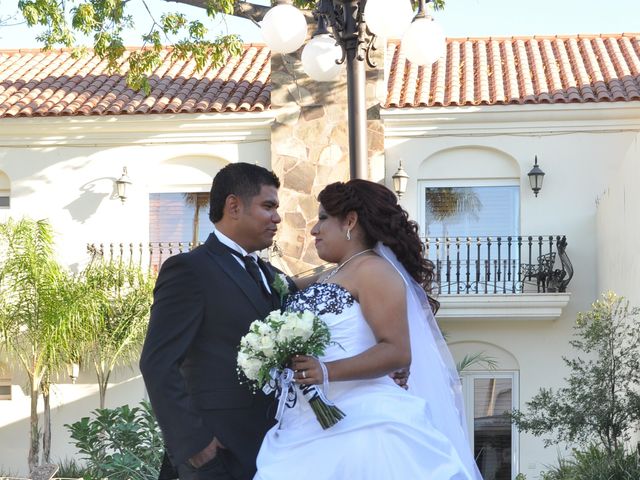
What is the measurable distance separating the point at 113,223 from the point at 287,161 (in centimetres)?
370

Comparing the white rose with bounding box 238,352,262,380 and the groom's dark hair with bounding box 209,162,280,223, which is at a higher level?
the groom's dark hair with bounding box 209,162,280,223

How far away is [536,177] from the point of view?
70.0 ft

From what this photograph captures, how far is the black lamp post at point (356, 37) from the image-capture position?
828 centimetres

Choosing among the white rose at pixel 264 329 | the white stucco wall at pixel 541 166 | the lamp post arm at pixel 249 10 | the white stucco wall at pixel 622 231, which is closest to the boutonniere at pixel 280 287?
the white rose at pixel 264 329

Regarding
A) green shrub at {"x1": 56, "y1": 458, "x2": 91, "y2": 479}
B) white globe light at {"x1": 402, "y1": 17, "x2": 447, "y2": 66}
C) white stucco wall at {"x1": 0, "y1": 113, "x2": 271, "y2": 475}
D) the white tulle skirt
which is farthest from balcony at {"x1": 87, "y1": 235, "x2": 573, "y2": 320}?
the white tulle skirt

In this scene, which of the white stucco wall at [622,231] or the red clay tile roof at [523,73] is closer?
the white stucco wall at [622,231]

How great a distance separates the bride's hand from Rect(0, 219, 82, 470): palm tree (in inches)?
616

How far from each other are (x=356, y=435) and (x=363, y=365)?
0.96 ft

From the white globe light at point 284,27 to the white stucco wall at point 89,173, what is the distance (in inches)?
524

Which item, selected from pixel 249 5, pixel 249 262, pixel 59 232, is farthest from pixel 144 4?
pixel 249 262

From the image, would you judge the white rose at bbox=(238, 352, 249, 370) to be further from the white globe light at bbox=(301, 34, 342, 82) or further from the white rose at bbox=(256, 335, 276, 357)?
the white globe light at bbox=(301, 34, 342, 82)

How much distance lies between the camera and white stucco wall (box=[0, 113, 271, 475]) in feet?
73.9

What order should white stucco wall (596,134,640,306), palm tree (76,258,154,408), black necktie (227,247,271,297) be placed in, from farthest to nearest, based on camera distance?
1. palm tree (76,258,154,408)
2. white stucco wall (596,134,640,306)
3. black necktie (227,247,271,297)

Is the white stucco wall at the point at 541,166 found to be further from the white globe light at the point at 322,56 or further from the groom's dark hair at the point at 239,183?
the groom's dark hair at the point at 239,183
